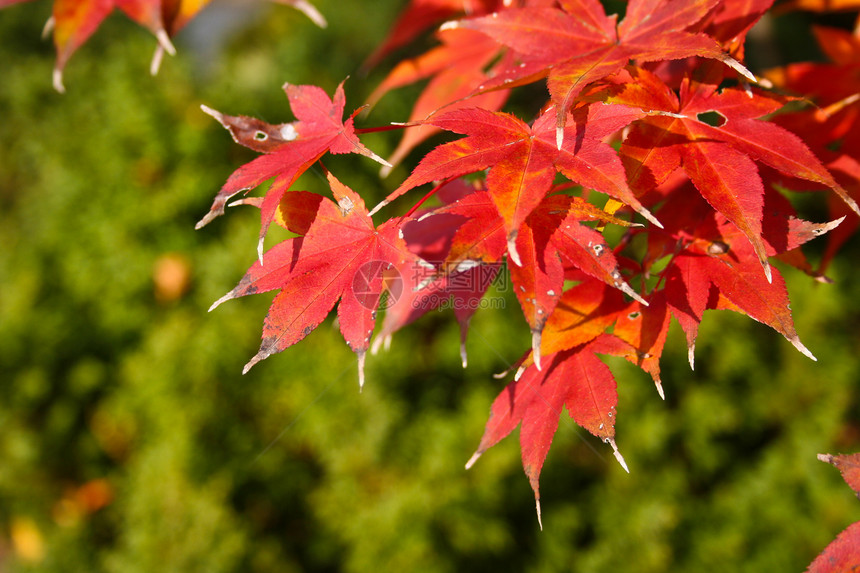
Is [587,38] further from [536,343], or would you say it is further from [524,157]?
[536,343]

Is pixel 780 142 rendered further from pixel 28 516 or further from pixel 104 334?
pixel 28 516

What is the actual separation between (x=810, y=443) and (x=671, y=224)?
156cm

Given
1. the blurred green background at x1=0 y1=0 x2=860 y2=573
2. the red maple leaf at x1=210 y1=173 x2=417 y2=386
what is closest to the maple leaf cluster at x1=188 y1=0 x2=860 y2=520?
the red maple leaf at x1=210 y1=173 x2=417 y2=386

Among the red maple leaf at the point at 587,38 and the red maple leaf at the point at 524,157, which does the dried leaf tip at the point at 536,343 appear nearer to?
the red maple leaf at the point at 524,157

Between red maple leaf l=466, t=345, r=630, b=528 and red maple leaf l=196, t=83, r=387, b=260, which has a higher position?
red maple leaf l=196, t=83, r=387, b=260

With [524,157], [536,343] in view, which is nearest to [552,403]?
[536,343]

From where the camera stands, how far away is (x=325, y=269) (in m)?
0.61

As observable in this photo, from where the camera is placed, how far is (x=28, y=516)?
7.02 ft

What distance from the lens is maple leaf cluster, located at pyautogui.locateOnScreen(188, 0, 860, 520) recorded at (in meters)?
0.53

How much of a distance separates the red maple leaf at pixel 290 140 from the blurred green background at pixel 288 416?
3.93 ft

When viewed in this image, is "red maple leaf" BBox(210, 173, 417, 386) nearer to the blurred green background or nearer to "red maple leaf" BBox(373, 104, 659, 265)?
"red maple leaf" BBox(373, 104, 659, 265)

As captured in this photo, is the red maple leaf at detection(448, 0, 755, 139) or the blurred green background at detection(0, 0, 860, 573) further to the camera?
the blurred green background at detection(0, 0, 860, 573)

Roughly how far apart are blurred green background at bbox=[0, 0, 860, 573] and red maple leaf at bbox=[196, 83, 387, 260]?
1.20 metres

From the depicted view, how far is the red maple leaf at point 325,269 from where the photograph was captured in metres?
0.58
